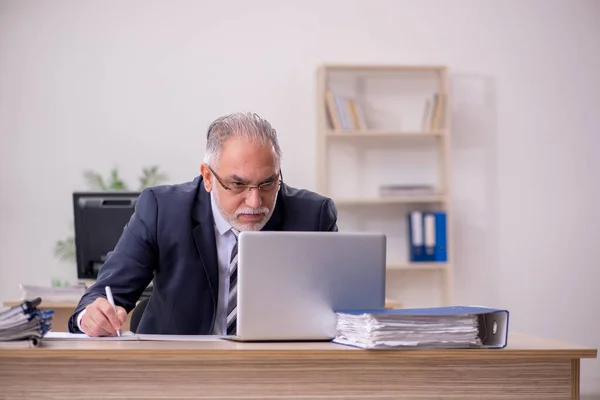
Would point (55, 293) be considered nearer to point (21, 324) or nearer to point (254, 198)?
point (254, 198)

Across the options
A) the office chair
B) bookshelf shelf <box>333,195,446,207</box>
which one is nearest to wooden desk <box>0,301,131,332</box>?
the office chair

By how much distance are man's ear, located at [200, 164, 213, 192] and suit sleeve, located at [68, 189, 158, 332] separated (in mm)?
179

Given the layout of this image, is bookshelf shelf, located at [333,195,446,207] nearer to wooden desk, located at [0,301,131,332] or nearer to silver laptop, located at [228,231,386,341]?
wooden desk, located at [0,301,131,332]

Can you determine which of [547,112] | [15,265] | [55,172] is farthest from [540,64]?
[15,265]

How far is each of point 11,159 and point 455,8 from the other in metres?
3.12

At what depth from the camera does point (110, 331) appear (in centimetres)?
215

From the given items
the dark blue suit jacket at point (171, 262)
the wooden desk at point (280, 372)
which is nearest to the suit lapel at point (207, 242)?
the dark blue suit jacket at point (171, 262)

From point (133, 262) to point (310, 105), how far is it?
3.14 m

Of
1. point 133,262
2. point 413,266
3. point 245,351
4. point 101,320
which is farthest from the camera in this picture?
point 413,266

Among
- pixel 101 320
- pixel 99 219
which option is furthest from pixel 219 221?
pixel 99 219

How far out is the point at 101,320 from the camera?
2133 millimetres

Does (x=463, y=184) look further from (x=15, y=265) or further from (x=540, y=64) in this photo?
(x=15, y=265)

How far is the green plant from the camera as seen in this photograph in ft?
17.6

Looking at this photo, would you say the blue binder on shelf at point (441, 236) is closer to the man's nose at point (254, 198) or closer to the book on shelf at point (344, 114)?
the book on shelf at point (344, 114)
